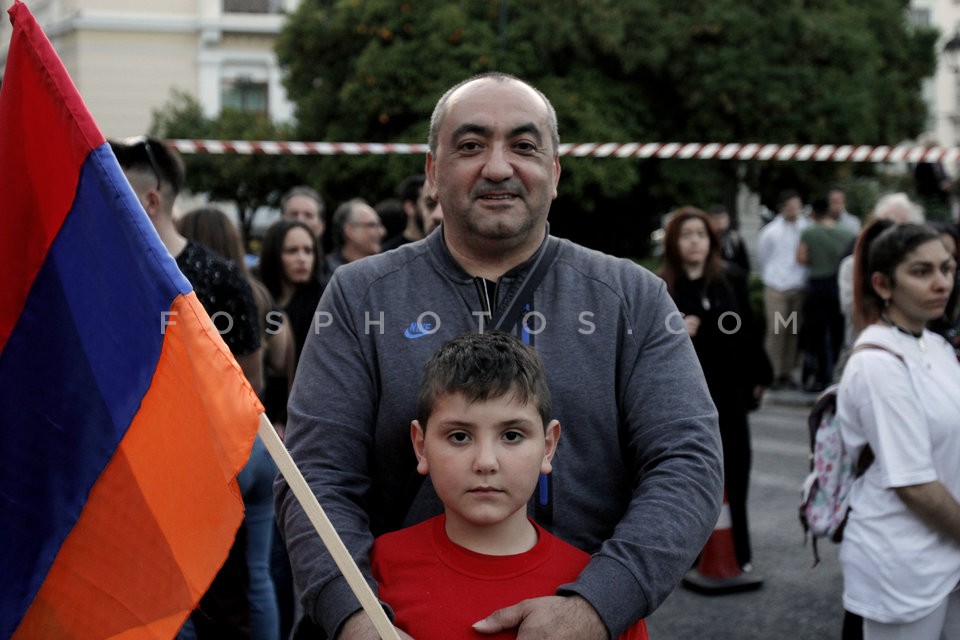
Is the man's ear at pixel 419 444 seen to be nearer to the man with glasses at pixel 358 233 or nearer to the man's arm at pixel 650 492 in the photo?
the man's arm at pixel 650 492

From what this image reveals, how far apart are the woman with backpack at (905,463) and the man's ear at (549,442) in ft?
5.54

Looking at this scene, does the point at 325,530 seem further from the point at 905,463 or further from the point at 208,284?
the point at 905,463

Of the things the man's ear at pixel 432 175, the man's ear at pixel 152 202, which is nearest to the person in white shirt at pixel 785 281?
the man's ear at pixel 152 202

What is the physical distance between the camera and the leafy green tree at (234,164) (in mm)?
30609

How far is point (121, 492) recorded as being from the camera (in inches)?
92.8

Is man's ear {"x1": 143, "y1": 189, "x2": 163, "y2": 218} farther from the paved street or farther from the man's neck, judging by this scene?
the paved street

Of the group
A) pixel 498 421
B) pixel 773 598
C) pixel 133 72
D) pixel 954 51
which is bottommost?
pixel 773 598

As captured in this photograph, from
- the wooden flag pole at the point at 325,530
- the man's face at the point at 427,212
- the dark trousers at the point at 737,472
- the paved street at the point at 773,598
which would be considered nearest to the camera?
the wooden flag pole at the point at 325,530

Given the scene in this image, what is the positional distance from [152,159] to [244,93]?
36025 mm

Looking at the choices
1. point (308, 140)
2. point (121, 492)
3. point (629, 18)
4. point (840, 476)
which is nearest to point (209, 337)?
point (121, 492)

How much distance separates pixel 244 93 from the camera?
38.8m

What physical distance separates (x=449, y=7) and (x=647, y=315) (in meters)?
19.0

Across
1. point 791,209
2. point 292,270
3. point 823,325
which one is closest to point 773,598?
point 292,270

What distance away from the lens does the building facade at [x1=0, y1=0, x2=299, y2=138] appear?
3841cm
